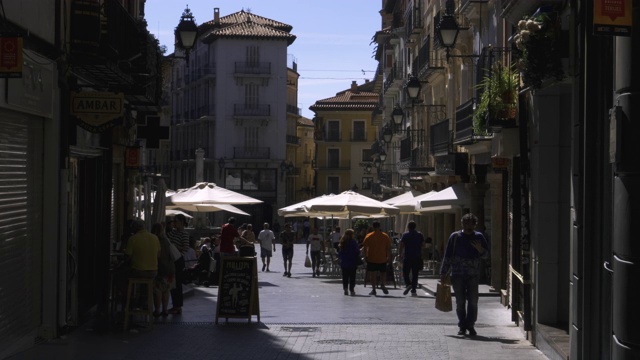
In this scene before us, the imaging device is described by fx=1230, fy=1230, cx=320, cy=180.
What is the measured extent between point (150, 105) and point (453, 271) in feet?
28.9

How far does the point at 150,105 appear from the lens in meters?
23.2

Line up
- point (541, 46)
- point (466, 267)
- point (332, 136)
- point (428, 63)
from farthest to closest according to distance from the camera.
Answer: point (332, 136) < point (428, 63) < point (466, 267) < point (541, 46)

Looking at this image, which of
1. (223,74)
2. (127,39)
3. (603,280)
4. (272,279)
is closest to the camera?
(603,280)

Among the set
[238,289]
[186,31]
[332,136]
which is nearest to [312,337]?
[238,289]

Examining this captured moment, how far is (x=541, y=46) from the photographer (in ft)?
43.7

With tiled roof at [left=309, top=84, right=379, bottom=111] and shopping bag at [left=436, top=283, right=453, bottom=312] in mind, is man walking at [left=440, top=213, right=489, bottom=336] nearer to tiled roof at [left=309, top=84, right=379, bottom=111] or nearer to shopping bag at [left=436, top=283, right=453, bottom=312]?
shopping bag at [left=436, top=283, right=453, bottom=312]

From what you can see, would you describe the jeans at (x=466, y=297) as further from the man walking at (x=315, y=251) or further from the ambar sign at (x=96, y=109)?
the man walking at (x=315, y=251)

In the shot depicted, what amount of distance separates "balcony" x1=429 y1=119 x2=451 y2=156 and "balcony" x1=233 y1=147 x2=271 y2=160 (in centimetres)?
5773

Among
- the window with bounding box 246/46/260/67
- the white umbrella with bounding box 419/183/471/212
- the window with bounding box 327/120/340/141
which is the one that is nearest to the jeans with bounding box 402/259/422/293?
the white umbrella with bounding box 419/183/471/212

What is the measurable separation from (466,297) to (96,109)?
5.56 metres

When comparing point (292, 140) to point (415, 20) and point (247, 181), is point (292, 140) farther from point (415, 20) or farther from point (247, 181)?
point (415, 20)

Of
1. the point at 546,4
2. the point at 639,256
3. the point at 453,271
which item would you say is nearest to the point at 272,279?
the point at 453,271

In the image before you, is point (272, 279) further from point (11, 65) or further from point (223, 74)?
point (223, 74)

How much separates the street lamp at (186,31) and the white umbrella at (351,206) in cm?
1123
